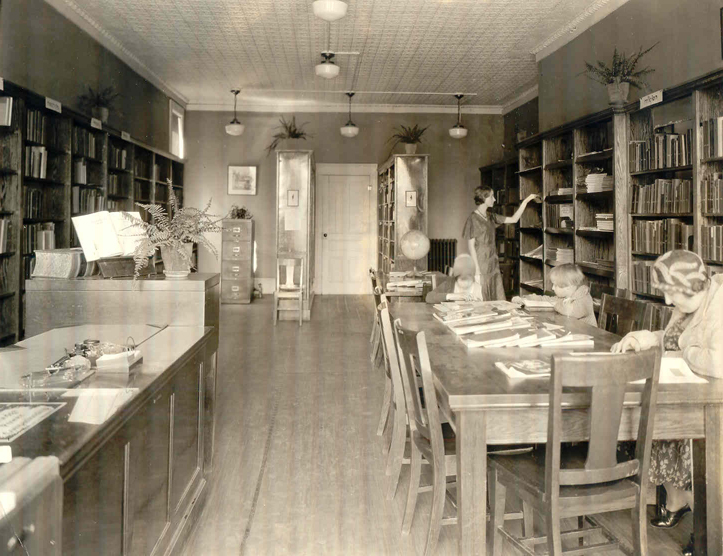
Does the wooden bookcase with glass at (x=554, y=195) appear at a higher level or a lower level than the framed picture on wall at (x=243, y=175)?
lower

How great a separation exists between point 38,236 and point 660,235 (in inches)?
217

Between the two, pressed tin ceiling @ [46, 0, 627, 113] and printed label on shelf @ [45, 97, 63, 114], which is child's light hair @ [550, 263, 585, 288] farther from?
printed label on shelf @ [45, 97, 63, 114]

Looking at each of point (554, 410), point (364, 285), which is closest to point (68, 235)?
point (554, 410)

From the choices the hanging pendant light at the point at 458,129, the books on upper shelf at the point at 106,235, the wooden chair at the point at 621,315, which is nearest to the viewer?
the wooden chair at the point at 621,315

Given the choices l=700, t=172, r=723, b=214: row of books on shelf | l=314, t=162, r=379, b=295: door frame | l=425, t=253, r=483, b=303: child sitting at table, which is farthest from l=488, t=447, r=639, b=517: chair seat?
l=314, t=162, r=379, b=295: door frame

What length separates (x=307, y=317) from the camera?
28.8 feet

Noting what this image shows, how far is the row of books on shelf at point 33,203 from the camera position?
5.50 metres

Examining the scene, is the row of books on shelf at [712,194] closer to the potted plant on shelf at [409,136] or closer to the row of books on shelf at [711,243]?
the row of books on shelf at [711,243]

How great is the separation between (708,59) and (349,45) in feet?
14.4

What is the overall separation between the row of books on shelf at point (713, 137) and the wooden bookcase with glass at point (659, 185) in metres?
0.11

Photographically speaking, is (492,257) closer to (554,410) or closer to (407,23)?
(407,23)

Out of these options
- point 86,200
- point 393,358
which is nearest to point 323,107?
point 86,200

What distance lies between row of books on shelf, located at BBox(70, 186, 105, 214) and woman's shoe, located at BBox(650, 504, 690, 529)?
5928 millimetres

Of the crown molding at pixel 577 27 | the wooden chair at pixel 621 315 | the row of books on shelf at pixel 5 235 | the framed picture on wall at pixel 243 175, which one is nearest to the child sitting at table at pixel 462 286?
the wooden chair at pixel 621 315
